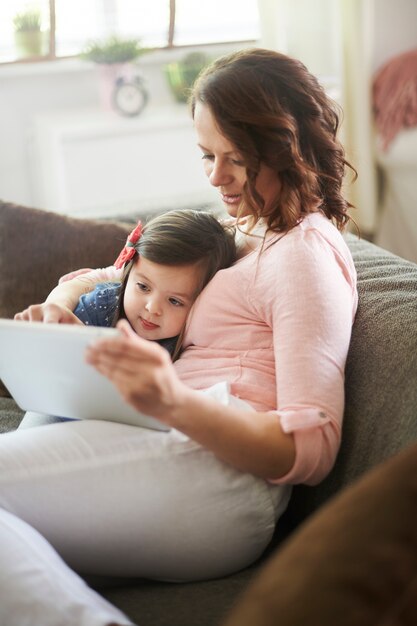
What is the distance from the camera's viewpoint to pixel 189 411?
1053 millimetres

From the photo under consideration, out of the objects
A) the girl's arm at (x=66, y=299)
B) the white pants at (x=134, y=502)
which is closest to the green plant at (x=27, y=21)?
the girl's arm at (x=66, y=299)

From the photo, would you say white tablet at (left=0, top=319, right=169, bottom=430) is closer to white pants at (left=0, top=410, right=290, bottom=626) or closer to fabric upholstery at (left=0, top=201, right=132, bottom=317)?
white pants at (left=0, top=410, right=290, bottom=626)

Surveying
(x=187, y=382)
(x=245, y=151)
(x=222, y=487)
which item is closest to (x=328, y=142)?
(x=245, y=151)

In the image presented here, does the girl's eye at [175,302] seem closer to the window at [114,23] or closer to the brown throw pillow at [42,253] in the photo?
the brown throw pillow at [42,253]

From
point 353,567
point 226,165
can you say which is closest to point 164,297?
point 226,165

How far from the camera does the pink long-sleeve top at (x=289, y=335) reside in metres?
1.13

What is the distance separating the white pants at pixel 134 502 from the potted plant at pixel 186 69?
2.67 m

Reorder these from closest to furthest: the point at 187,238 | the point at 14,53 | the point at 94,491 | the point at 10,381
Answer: the point at 94,491 → the point at 10,381 → the point at 187,238 → the point at 14,53

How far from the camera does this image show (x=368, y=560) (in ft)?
2.39

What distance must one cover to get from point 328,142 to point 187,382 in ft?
1.44

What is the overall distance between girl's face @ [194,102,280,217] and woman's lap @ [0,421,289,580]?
1.37 ft

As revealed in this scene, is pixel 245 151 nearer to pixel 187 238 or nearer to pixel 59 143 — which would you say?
pixel 187 238

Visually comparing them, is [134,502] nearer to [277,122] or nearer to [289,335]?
[289,335]

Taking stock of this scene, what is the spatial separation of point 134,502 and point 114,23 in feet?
9.97
